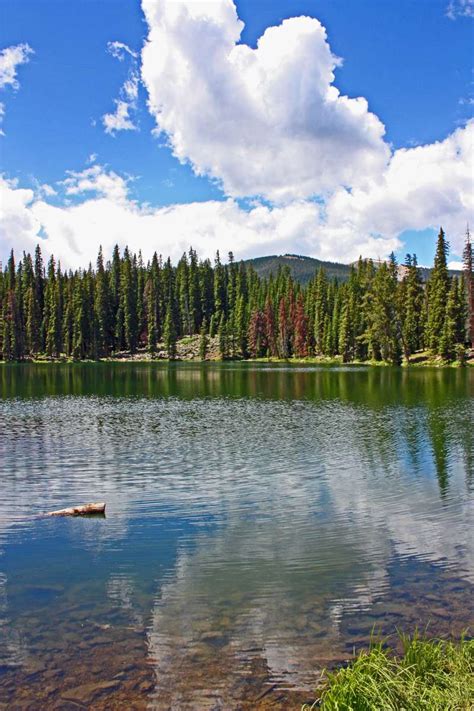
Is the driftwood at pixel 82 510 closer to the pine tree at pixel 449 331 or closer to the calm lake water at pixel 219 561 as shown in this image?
the calm lake water at pixel 219 561

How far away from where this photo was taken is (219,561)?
13000mm

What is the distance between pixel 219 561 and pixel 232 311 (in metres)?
153

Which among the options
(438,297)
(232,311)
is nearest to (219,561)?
(438,297)

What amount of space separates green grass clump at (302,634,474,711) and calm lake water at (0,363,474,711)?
0.92m

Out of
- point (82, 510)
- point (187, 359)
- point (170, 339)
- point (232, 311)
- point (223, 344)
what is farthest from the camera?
point (232, 311)

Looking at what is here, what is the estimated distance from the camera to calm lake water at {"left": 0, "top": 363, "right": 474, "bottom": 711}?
28.1 feet

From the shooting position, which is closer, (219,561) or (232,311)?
(219,561)

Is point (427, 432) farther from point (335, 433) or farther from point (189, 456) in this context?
point (189, 456)

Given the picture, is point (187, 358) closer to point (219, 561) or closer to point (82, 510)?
point (82, 510)

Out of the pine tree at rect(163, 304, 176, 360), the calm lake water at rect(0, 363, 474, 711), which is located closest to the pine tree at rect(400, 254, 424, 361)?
the pine tree at rect(163, 304, 176, 360)

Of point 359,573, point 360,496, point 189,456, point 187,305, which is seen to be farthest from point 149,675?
point 187,305

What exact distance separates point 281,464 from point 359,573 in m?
11.5

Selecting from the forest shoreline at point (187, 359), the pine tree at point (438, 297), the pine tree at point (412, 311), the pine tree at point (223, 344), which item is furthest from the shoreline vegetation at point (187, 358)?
the pine tree at point (438, 297)

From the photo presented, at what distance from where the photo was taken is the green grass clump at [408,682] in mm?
6727
